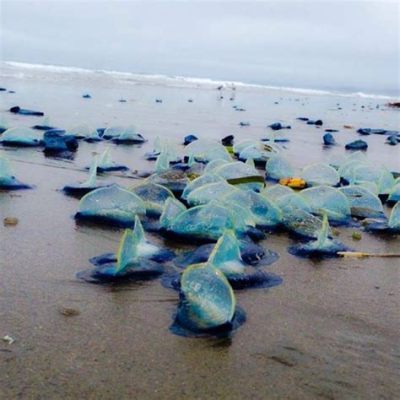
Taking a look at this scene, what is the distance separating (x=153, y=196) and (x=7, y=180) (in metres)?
0.82

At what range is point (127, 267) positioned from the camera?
1.91 m

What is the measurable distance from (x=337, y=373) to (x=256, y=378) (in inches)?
8.3

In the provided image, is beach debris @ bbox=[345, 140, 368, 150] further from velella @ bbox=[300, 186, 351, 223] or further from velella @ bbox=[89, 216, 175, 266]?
velella @ bbox=[89, 216, 175, 266]

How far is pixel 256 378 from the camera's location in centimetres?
137

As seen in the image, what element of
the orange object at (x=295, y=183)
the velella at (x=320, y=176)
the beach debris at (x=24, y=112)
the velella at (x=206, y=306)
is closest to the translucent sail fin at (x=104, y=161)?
the orange object at (x=295, y=183)

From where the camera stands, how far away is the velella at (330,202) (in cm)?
288

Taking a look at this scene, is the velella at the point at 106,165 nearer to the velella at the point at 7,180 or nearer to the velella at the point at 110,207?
the velella at the point at 7,180

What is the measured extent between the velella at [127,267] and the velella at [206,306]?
0.32 metres

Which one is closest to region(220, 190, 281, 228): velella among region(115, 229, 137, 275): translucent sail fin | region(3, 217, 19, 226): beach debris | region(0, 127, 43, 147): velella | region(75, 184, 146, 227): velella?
region(75, 184, 146, 227): velella

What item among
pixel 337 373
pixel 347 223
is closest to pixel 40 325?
pixel 337 373

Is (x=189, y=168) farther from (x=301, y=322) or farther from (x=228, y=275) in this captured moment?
(x=301, y=322)

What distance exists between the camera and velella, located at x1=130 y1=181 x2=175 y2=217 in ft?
8.64

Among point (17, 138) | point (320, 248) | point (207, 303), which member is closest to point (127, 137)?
point (17, 138)

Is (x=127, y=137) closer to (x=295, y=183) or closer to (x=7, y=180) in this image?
(x=295, y=183)
